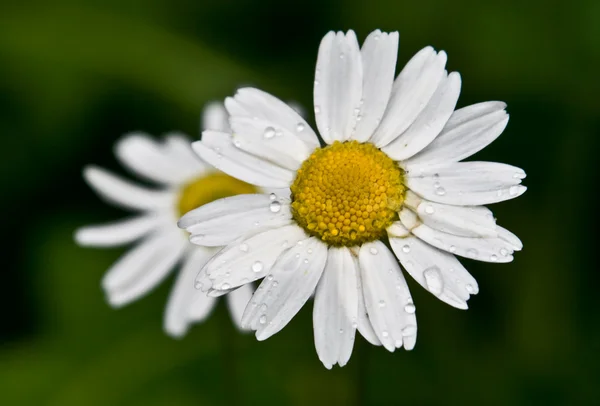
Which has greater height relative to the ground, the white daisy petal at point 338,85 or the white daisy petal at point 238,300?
the white daisy petal at point 338,85

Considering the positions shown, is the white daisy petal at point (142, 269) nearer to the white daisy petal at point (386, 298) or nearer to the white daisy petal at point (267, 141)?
the white daisy petal at point (267, 141)

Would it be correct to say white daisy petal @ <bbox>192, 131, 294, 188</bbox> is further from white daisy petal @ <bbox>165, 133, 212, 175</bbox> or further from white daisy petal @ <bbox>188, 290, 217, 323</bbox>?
white daisy petal @ <bbox>165, 133, 212, 175</bbox>

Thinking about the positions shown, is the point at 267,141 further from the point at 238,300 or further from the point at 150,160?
the point at 150,160

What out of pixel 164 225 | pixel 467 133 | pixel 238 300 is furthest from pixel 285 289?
pixel 164 225

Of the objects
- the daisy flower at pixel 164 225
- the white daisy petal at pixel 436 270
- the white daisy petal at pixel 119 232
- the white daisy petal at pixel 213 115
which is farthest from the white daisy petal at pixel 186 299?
the white daisy petal at pixel 436 270

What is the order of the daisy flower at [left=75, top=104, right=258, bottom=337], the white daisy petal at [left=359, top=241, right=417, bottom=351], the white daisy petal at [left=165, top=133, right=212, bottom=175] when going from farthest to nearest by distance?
1. the white daisy petal at [left=165, top=133, right=212, bottom=175]
2. the daisy flower at [left=75, top=104, right=258, bottom=337]
3. the white daisy petal at [left=359, top=241, right=417, bottom=351]

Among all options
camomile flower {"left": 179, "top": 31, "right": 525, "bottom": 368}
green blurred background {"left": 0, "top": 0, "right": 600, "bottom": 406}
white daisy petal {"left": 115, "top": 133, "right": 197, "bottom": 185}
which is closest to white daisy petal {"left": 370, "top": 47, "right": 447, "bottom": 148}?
camomile flower {"left": 179, "top": 31, "right": 525, "bottom": 368}
